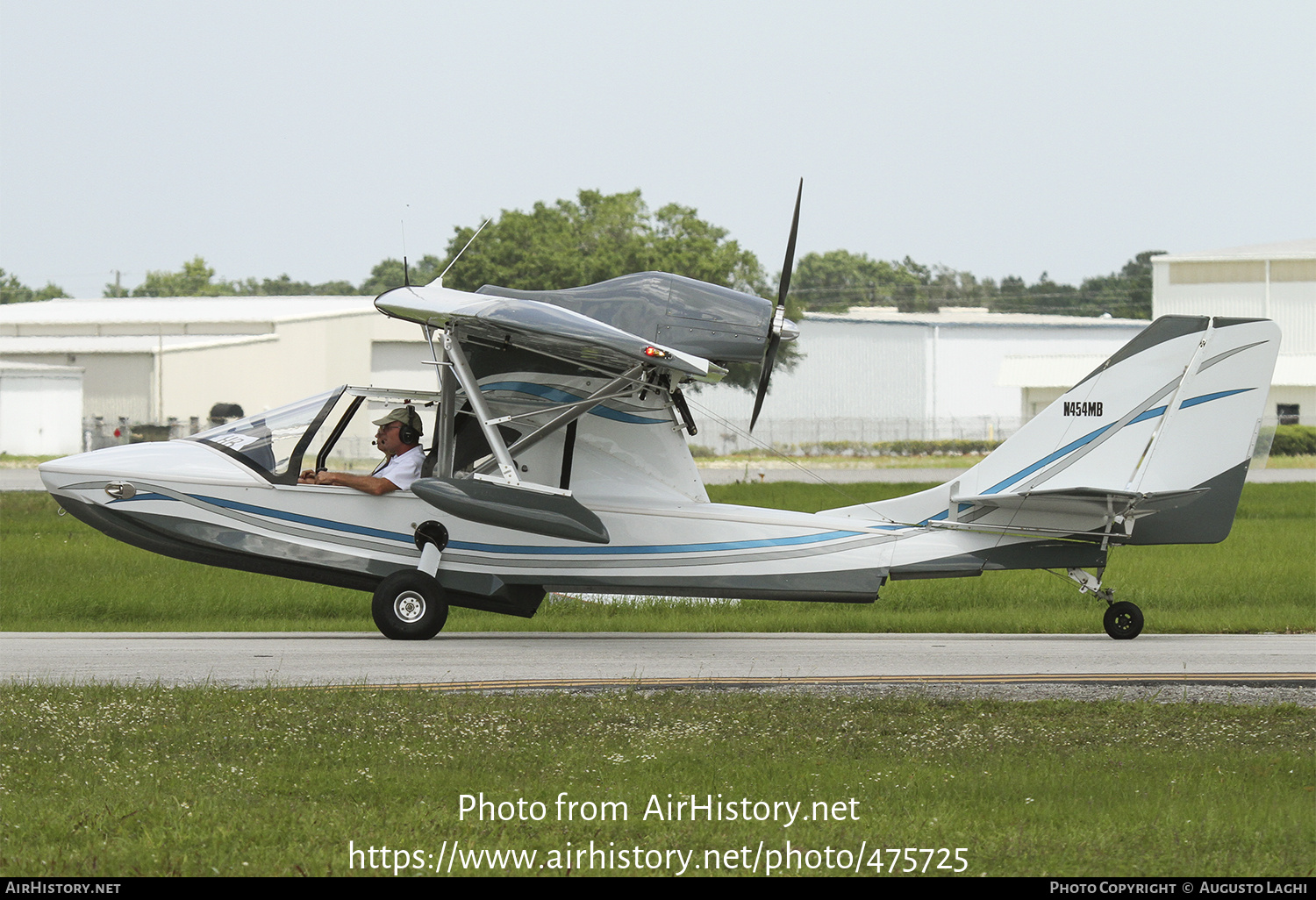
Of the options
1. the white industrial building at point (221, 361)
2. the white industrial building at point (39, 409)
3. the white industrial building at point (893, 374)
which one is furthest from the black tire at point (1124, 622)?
the white industrial building at point (893, 374)

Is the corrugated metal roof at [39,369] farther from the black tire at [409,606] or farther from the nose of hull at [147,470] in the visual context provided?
the black tire at [409,606]

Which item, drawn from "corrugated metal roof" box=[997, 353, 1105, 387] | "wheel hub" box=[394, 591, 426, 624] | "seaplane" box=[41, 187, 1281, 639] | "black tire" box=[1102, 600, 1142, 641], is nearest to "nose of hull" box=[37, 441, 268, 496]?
"seaplane" box=[41, 187, 1281, 639]

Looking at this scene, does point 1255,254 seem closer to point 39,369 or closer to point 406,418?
point 39,369

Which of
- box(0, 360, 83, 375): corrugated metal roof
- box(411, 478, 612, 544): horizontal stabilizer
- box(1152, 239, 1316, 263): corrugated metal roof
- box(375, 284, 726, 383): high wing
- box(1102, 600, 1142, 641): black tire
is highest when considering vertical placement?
box(1152, 239, 1316, 263): corrugated metal roof

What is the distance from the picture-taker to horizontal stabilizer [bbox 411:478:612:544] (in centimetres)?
1338

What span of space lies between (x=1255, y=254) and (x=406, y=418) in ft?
235

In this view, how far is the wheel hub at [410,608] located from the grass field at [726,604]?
233 cm

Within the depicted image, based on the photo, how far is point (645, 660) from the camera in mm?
12609

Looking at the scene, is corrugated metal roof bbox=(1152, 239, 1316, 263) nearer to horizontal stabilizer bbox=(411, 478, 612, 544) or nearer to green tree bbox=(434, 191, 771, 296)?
green tree bbox=(434, 191, 771, 296)

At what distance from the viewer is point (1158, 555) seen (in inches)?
890

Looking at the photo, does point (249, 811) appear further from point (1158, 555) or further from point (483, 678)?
point (1158, 555)

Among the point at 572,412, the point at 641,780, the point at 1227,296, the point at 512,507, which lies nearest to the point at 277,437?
the point at 512,507

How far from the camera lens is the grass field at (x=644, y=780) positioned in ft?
19.4

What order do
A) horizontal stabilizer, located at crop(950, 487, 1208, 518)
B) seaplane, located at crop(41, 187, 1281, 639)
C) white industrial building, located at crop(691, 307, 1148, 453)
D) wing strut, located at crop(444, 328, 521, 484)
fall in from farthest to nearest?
white industrial building, located at crop(691, 307, 1148, 453), horizontal stabilizer, located at crop(950, 487, 1208, 518), seaplane, located at crop(41, 187, 1281, 639), wing strut, located at crop(444, 328, 521, 484)
